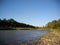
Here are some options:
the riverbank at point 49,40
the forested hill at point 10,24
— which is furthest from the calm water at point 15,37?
the forested hill at point 10,24

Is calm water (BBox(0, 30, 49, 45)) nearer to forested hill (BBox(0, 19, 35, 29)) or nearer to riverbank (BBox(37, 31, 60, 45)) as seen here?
riverbank (BBox(37, 31, 60, 45))

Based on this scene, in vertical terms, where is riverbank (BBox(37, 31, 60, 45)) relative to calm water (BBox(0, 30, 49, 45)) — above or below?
above

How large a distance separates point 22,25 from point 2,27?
30.7 metres

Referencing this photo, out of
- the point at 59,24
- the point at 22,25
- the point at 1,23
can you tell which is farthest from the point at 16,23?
the point at 59,24

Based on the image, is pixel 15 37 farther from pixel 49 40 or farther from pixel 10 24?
pixel 10 24

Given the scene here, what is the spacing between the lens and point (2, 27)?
57062 mm

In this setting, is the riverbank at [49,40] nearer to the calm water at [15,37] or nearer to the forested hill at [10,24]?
the calm water at [15,37]

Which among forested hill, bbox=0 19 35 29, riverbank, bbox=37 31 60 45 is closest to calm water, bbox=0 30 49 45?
riverbank, bbox=37 31 60 45

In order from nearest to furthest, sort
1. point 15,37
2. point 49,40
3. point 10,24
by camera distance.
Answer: point 49,40 → point 15,37 → point 10,24

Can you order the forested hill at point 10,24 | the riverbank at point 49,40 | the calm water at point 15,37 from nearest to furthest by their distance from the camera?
the riverbank at point 49,40 → the calm water at point 15,37 → the forested hill at point 10,24

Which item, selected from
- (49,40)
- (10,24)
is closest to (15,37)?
(49,40)

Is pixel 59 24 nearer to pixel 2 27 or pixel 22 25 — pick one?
pixel 2 27

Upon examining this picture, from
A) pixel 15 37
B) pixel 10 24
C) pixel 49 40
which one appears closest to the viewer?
pixel 49 40

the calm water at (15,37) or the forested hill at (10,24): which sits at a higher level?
the forested hill at (10,24)
